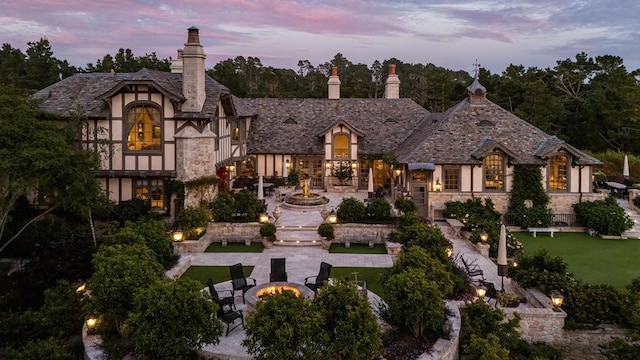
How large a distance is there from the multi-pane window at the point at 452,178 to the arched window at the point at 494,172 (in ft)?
4.86

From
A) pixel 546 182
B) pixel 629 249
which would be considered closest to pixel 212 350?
pixel 629 249

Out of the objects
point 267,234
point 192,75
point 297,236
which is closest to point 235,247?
point 267,234

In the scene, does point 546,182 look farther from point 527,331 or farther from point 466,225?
point 527,331

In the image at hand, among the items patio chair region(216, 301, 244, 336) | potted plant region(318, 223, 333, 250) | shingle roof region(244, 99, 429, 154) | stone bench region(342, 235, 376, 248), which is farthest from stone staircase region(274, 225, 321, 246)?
shingle roof region(244, 99, 429, 154)

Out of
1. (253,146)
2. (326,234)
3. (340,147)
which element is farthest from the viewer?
(253,146)

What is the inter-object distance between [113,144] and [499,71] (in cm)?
5283

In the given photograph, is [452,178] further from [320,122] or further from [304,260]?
[320,122]

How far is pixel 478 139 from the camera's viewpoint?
2689 cm

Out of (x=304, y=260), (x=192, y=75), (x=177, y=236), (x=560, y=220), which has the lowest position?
(x=304, y=260)

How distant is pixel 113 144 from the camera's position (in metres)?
22.8

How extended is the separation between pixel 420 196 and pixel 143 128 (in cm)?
1477

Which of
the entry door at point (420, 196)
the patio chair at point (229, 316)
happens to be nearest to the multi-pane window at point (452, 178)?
the entry door at point (420, 196)

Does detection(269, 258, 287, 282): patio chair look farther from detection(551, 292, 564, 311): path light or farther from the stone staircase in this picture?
detection(551, 292, 564, 311): path light

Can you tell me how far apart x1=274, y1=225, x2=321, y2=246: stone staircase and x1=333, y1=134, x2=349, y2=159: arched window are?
38.6 feet
